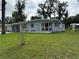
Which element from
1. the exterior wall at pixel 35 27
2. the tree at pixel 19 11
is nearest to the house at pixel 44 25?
the exterior wall at pixel 35 27

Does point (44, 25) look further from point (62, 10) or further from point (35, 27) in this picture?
point (62, 10)

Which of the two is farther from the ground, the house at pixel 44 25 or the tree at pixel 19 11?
the tree at pixel 19 11

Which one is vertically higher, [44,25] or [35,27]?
[44,25]

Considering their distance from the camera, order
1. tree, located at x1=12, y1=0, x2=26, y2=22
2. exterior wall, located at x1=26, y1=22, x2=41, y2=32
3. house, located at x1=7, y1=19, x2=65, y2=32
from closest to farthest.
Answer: house, located at x1=7, y1=19, x2=65, y2=32, exterior wall, located at x1=26, y1=22, x2=41, y2=32, tree, located at x1=12, y1=0, x2=26, y2=22

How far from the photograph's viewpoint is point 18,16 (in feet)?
216

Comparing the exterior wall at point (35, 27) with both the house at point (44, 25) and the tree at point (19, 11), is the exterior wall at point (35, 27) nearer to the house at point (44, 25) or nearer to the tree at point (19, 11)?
the house at point (44, 25)

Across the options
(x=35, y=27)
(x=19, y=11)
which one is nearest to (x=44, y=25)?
(x=35, y=27)

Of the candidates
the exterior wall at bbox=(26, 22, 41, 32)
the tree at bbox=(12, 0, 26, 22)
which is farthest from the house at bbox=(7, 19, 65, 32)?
the tree at bbox=(12, 0, 26, 22)

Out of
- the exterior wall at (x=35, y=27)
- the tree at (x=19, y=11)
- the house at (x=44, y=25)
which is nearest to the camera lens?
the house at (x=44, y=25)

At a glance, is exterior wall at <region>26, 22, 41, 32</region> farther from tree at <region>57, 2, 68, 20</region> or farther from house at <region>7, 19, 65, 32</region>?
tree at <region>57, 2, 68, 20</region>

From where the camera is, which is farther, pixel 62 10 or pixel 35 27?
pixel 62 10

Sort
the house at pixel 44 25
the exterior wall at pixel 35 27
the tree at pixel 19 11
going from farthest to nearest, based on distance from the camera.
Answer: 1. the tree at pixel 19 11
2. the exterior wall at pixel 35 27
3. the house at pixel 44 25

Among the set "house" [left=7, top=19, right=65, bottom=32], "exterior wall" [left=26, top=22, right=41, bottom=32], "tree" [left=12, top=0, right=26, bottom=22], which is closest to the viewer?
"house" [left=7, top=19, right=65, bottom=32]

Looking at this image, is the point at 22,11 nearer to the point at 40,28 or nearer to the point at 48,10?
the point at 48,10
